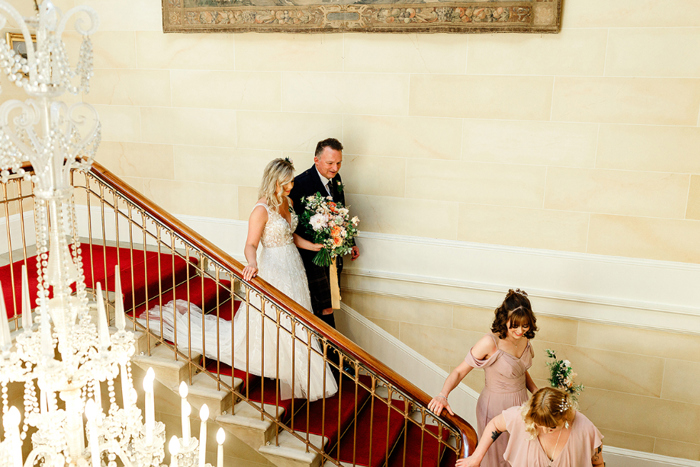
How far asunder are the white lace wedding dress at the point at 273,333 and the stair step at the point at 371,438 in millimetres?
408

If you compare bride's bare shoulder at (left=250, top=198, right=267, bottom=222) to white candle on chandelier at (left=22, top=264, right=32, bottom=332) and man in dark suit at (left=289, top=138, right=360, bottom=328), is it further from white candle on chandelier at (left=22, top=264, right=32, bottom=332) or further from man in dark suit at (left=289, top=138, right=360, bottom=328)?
white candle on chandelier at (left=22, top=264, right=32, bottom=332)

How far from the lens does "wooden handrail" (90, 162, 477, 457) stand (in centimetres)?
391

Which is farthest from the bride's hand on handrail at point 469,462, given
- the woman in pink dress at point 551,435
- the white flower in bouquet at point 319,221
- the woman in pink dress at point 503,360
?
the white flower in bouquet at point 319,221

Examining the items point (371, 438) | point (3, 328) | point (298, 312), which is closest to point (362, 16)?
point (298, 312)

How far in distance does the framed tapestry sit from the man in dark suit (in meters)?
1.09

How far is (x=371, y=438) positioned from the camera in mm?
4301

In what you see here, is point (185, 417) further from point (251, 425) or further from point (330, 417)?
point (330, 417)

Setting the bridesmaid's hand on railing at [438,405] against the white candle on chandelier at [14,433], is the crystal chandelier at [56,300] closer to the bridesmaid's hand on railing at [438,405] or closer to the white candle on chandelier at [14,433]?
the white candle on chandelier at [14,433]

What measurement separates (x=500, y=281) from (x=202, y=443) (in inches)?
137

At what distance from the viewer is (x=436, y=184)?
5.30 metres

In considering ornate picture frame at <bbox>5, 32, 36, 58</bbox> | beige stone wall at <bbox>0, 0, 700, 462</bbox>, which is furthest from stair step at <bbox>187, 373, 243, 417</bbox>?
ornate picture frame at <bbox>5, 32, 36, 58</bbox>

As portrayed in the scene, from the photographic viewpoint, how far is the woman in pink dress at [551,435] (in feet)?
11.3

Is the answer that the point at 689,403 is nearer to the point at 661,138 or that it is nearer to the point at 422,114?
the point at 661,138

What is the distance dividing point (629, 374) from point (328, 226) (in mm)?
2865
